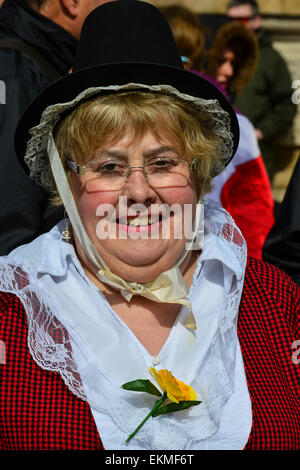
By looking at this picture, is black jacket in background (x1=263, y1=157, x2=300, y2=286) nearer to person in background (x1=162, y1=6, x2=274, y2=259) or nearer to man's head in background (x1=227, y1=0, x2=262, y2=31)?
person in background (x1=162, y1=6, x2=274, y2=259)

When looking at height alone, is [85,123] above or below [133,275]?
above

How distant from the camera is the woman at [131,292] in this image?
204cm

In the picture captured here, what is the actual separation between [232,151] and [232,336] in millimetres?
643

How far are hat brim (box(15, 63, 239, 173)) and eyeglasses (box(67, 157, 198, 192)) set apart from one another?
201mm

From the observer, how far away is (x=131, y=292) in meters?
2.21

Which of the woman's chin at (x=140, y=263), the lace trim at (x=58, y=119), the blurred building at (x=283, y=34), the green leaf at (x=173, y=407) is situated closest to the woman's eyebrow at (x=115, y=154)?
the lace trim at (x=58, y=119)

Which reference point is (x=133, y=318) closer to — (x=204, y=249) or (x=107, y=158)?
(x=204, y=249)

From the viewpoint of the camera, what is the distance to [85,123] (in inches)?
83.2

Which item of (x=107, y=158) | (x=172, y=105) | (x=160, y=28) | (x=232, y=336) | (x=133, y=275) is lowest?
(x=232, y=336)

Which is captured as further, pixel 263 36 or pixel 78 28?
pixel 263 36

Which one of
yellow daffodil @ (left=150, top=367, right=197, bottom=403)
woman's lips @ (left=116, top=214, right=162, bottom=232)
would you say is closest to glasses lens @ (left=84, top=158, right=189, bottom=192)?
woman's lips @ (left=116, top=214, right=162, bottom=232)

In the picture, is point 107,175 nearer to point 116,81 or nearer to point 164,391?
point 116,81

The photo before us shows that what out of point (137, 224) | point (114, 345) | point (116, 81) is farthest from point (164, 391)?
point (116, 81)

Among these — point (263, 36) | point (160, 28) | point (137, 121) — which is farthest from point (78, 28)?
point (263, 36)
